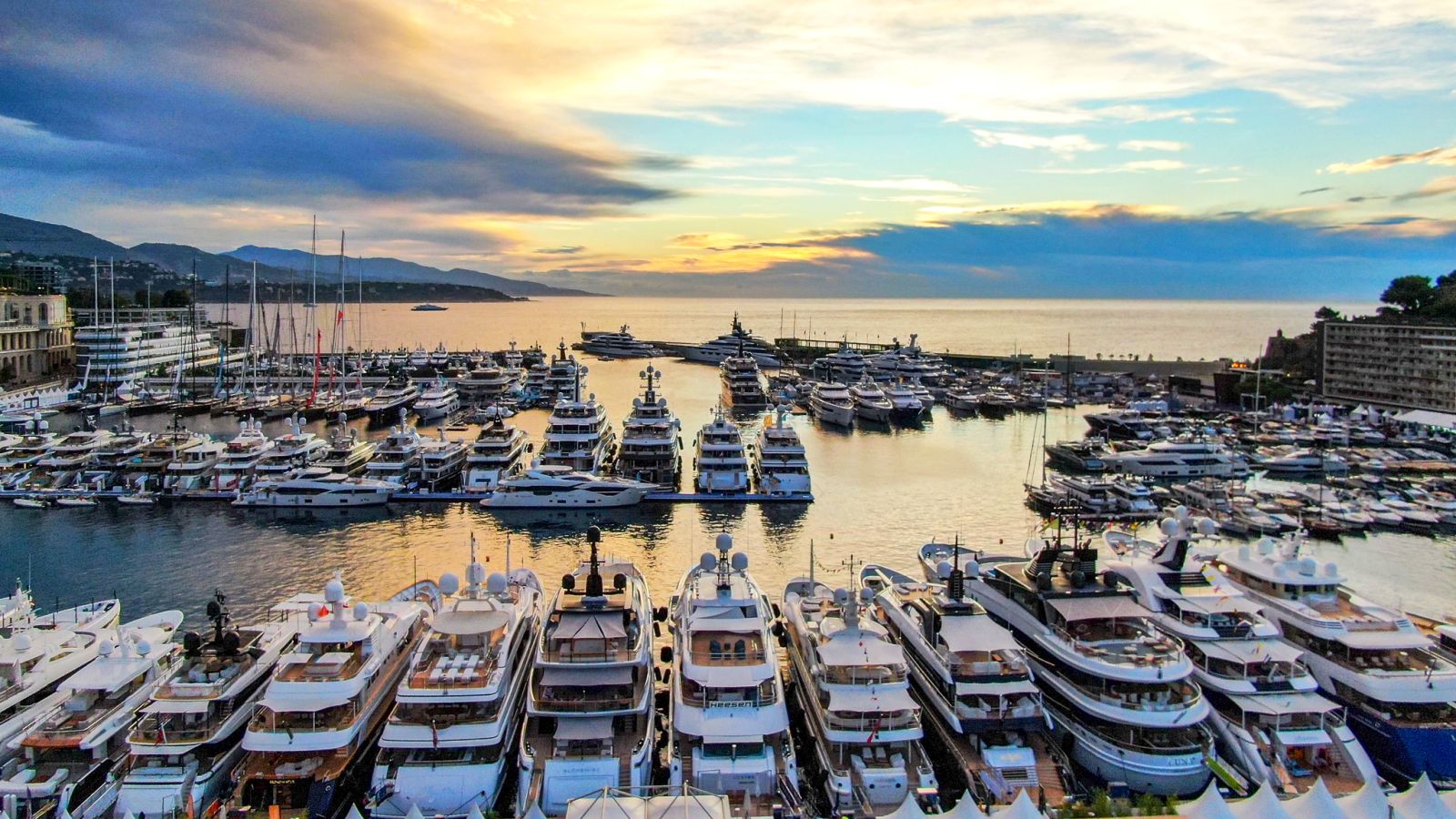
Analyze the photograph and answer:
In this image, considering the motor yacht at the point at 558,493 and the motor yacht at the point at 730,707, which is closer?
the motor yacht at the point at 730,707

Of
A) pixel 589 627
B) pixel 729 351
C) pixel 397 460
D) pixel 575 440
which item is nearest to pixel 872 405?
pixel 575 440

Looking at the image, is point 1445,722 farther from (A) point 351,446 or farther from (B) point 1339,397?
(B) point 1339,397

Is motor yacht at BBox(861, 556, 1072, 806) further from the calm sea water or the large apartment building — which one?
the large apartment building

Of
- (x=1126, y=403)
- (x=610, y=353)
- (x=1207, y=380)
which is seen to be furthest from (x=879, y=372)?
(x=610, y=353)

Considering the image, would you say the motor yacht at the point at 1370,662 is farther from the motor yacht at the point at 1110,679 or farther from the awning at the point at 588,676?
the awning at the point at 588,676

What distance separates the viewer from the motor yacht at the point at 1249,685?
14.8 m

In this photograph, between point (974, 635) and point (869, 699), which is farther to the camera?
point (974, 635)

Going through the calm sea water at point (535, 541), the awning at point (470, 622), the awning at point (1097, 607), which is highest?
the awning at point (1097, 607)

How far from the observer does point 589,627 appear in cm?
1558

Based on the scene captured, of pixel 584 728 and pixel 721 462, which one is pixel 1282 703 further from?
pixel 721 462

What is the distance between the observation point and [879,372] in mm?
78812

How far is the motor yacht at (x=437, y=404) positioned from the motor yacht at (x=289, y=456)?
18.4 metres

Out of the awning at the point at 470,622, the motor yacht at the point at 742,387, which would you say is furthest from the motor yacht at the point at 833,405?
the awning at the point at 470,622

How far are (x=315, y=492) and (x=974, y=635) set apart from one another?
28973 millimetres
